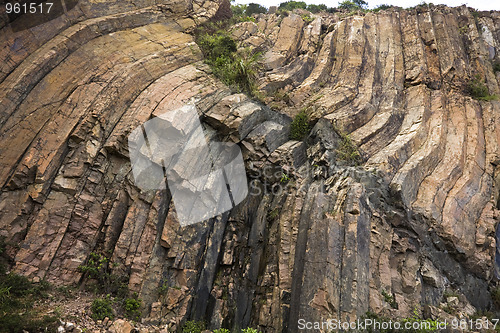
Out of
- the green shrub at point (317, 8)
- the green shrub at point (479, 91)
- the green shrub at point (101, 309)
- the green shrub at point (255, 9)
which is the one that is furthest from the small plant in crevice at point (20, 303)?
the green shrub at point (317, 8)

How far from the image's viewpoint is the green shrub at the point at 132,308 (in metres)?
10.3

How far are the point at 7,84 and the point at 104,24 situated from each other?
487 centimetres

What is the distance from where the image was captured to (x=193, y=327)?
34.7 feet

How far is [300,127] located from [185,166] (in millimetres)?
5355

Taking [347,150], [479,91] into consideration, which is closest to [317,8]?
[479,91]

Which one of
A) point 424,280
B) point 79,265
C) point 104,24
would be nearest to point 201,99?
point 104,24

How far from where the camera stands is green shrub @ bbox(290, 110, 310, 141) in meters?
14.3

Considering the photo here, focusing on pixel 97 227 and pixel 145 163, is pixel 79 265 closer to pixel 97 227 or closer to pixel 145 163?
pixel 97 227

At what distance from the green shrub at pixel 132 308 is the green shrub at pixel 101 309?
0.49 meters

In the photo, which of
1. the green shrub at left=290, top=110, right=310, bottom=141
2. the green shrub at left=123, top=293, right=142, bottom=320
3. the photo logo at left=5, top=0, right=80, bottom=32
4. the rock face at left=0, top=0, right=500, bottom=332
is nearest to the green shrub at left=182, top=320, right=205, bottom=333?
the rock face at left=0, top=0, right=500, bottom=332

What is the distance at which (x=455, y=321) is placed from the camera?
1026 cm

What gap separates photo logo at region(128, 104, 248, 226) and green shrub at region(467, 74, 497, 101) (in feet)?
42.8

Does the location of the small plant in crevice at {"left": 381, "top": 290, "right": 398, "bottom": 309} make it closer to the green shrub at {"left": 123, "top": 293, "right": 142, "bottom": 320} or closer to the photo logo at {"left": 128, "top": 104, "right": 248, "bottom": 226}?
the photo logo at {"left": 128, "top": 104, "right": 248, "bottom": 226}

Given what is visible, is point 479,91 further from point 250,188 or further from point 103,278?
point 103,278
